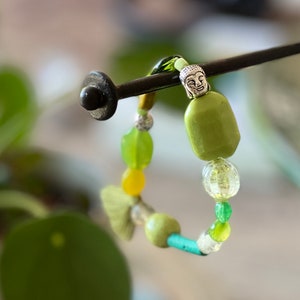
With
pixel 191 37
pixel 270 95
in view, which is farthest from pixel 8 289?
pixel 191 37

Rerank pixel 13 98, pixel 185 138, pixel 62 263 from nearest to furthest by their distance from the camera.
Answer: pixel 62 263 < pixel 13 98 < pixel 185 138

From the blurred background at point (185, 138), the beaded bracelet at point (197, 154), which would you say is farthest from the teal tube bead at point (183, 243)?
the blurred background at point (185, 138)

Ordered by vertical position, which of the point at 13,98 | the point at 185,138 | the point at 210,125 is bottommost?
the point at 185,138

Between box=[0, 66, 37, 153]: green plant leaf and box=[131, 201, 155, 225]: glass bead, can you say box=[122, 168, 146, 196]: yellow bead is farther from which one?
box=[0, 66, 37, 153]: green plant leaf

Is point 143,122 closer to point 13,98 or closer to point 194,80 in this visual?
point 194,80

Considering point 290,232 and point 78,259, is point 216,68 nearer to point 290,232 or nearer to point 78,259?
point 78,259

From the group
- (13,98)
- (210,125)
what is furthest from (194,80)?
(13,98)
